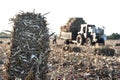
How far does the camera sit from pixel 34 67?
311 inches

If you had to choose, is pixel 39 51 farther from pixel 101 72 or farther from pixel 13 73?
pixel 101 72

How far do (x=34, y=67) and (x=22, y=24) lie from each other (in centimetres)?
76

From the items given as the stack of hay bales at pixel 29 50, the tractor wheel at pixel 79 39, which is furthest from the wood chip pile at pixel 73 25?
the stack of hay bales at pixel 29 50

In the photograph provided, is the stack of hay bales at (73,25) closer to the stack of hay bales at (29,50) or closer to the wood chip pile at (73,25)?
the wood chip pile at (73,25)

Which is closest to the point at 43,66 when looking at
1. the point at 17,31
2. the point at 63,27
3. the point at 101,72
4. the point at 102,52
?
the point at 17,31

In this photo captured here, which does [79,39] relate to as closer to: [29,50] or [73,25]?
[73,25]

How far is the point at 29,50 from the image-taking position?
25.9ft

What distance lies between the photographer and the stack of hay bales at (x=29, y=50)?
25.8ft

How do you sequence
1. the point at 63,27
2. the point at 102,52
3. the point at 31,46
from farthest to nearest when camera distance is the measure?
the point at 63,27 < the point at 102,52 < the point at 31,46

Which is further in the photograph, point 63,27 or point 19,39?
point 63,27

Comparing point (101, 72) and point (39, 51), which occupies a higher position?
point (39, 51)

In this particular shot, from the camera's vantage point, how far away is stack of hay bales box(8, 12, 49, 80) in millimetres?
7859

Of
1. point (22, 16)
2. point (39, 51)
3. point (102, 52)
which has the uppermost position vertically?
point (22, 16)

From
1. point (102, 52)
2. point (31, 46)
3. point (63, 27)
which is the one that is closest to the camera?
point (31, 46)
